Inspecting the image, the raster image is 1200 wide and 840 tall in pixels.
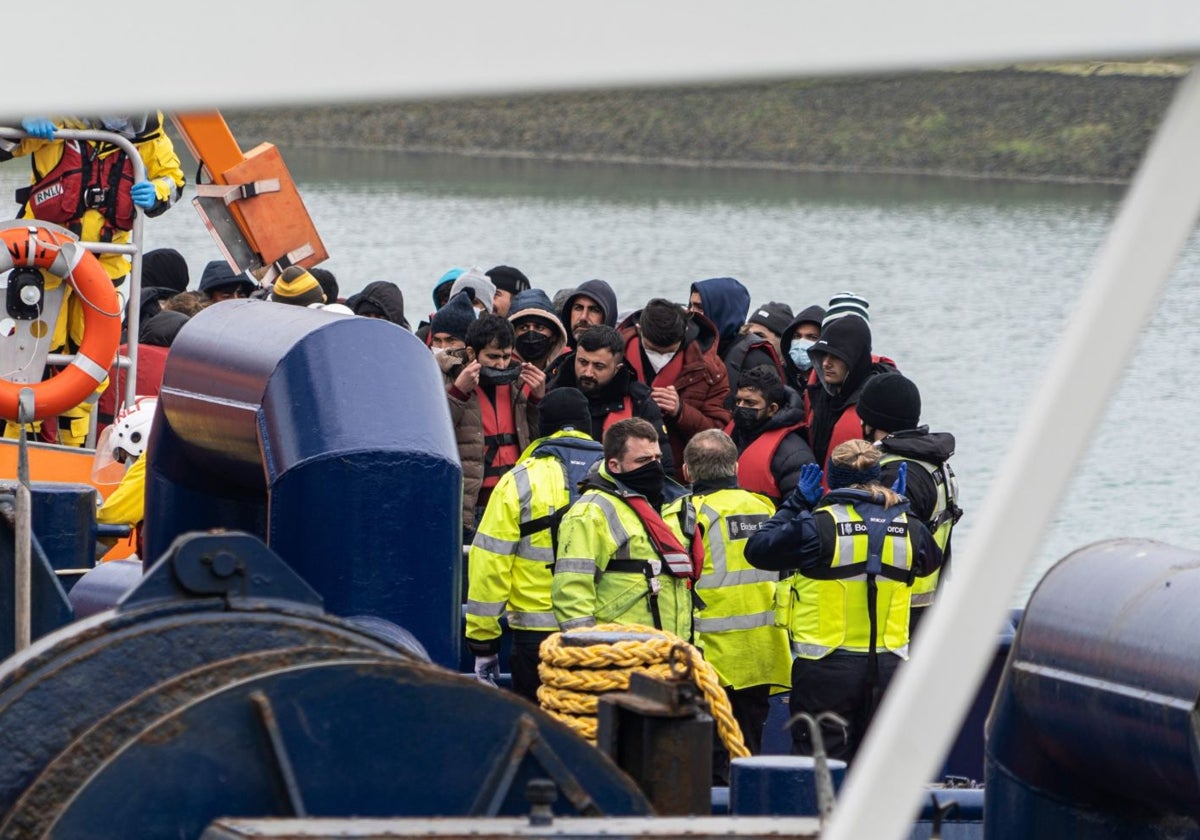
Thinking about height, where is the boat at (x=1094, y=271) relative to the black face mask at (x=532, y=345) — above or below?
above

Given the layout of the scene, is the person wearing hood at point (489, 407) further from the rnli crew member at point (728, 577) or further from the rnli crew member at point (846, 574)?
the rnli crew member at point (846, 574)

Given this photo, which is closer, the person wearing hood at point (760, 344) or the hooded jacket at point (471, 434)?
the hooded jacket at point (471, 434)

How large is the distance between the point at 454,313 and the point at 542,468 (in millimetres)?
2330

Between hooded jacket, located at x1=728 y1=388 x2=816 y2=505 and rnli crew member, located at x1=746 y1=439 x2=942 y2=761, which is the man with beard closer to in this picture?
hooded jacket, located at x1=728 y1=388 x2=816 y2=505

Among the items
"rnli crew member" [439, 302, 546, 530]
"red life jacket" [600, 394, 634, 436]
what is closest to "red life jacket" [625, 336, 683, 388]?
"red life jacket" [600, 394, 634, 436]

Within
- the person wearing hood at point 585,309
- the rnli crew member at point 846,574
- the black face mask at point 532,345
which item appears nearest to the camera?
the rnli crew member at point 846,574

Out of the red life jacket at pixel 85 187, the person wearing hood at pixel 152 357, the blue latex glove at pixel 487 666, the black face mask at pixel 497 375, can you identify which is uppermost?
the red life jacket at pixel 85 187

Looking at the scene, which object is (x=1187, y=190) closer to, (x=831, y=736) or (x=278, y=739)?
(x=278, y=739)

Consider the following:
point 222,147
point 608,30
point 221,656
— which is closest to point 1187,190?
point 608,30

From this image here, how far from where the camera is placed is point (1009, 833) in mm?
3859

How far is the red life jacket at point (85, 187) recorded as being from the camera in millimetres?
9594

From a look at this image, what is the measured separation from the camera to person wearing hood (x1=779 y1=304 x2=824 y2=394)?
8844mm

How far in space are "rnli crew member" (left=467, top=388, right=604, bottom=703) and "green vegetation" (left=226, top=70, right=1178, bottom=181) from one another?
4084cm

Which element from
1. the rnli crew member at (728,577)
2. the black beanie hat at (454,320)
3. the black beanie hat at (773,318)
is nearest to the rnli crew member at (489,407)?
the black beanie hat at (454,320)
